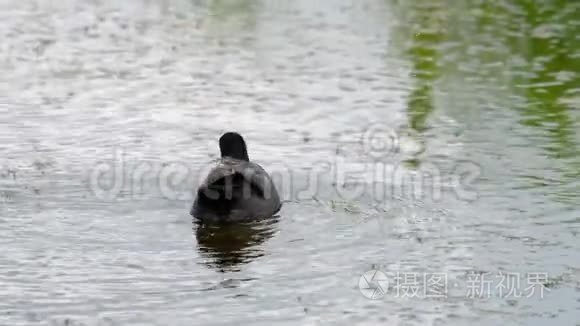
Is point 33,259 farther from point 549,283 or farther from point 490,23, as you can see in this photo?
point 490,23

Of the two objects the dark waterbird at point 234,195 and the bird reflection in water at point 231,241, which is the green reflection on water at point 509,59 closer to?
the dark waterbird at point 234,195

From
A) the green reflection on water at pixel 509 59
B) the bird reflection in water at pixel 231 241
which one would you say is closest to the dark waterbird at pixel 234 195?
the bird reflection in water at pixel 231 241

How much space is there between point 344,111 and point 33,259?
22.0ft

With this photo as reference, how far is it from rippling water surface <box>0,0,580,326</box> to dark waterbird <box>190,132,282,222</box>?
0.61 ft

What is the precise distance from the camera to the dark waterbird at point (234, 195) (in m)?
11.8

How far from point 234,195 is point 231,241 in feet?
2.02

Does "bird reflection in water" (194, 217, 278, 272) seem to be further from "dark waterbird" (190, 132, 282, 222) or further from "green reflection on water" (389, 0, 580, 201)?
"green reflection on water" (389, 0, 580, 201)

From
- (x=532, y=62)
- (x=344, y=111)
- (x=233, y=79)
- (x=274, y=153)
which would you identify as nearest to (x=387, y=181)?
(x=274, y=153)

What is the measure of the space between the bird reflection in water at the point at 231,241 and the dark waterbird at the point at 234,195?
95 millimetres

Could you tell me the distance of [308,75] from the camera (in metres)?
18.5

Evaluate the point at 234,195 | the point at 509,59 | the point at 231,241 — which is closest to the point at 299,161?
the point at 234,195

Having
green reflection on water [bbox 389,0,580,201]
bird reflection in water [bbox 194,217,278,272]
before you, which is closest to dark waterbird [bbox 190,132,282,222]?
bird reflection in water [bbox 194,217,278,272]

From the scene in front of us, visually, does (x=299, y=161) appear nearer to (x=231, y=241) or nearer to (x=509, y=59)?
(x=231, y=241)

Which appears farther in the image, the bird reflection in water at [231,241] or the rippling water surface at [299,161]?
the bird reflection in water at [231,241]
